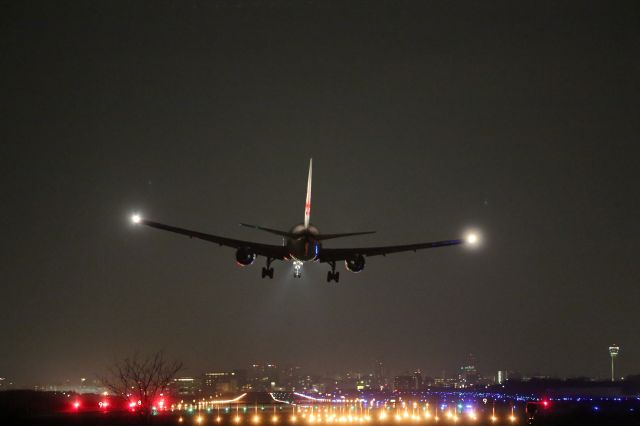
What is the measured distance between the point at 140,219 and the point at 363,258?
1985cm

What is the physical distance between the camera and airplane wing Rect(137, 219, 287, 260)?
59.5 m

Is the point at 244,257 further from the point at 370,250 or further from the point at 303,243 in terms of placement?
the point at 370,250

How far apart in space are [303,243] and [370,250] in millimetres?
9533

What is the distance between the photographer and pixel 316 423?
211 ft

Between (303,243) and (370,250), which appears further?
(370,250)

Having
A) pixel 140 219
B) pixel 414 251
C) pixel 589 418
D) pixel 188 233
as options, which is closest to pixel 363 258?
pixel 414 251

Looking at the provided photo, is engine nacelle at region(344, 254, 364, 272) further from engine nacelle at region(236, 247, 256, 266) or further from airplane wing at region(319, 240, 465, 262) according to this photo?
engine nacelle at region(236, 247, 256, 266)

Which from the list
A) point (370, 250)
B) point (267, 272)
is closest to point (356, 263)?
point (370, 250)

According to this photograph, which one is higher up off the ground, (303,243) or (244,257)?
(303,243)

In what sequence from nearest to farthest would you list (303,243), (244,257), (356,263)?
(303,243)
(244,257)
(356,263)

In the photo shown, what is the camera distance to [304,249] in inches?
2192

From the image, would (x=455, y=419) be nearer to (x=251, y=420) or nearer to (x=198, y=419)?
(x=251, y=420)

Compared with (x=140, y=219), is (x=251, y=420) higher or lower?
lower

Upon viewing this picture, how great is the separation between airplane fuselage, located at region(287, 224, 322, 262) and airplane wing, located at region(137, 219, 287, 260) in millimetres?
3733
